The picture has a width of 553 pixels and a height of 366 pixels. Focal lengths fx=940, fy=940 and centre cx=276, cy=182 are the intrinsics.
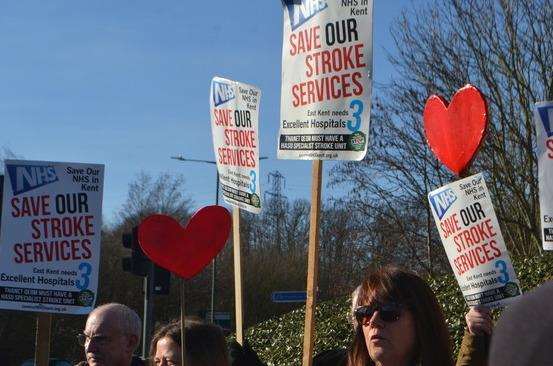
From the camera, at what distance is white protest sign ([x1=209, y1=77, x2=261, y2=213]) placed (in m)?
5.83

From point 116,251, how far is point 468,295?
1319 inches

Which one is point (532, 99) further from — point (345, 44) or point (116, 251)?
point (116, 251)

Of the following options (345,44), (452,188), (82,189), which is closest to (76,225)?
(82,189)

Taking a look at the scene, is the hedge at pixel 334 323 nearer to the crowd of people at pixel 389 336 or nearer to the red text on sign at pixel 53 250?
the red text on sign at pixel 53 250

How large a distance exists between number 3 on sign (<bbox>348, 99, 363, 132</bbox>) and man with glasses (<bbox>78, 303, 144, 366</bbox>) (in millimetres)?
1440

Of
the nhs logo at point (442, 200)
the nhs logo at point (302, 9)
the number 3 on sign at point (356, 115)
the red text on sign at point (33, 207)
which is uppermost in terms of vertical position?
the nhs logo at point (302, 9)

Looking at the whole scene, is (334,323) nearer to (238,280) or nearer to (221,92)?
(221,92)

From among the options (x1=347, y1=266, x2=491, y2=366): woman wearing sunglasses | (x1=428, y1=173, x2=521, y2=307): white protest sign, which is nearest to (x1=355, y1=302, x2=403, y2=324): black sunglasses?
(x1=347, y1=266, x2=491, y2=366): woman wearing sunglasses

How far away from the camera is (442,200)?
4.20 m

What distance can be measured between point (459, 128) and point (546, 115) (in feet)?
2.90

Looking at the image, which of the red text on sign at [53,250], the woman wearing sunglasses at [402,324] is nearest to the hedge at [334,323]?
the red text on sign at [53,250]

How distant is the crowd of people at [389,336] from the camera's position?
0.61 metres

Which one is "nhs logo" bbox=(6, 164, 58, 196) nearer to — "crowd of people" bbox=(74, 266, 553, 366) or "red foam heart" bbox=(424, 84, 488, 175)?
"crowd of people" bbox=(74, 266, 553, 366)

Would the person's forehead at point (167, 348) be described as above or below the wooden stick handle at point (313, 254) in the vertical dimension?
below
